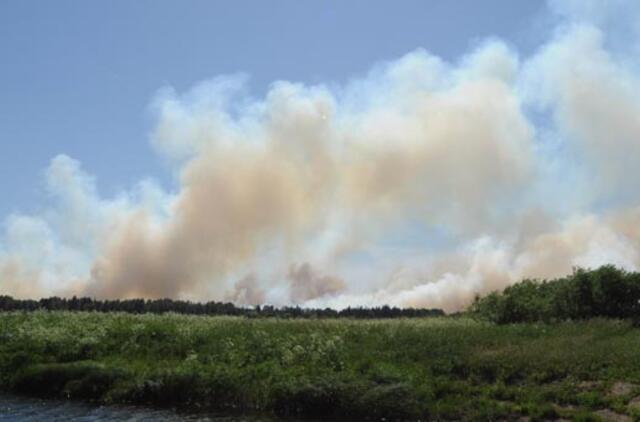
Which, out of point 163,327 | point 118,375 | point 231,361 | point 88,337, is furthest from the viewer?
point 163,327

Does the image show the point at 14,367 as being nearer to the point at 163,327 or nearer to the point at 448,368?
the point at 163,327

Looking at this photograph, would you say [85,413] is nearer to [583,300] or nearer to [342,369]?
[342,369]

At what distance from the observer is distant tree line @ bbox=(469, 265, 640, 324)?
270 ft

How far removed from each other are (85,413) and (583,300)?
64695mm

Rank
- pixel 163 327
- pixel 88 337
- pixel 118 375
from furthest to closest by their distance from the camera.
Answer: pixel 163 327
pixel 88 337
pixel 118 375

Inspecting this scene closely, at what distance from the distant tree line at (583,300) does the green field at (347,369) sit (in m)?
15.9

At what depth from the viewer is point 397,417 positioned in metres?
40.6

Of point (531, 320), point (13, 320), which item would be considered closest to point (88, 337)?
point (13, 320)

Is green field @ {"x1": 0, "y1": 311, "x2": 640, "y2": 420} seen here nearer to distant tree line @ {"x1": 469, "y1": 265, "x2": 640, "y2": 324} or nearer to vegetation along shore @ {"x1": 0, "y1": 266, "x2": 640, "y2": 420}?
vegetation along shore @ {"x1": 0, "y1": 266, "x2": 640, "y2": 420}

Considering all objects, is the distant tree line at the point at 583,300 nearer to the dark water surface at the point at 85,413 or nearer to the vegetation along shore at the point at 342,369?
the vegetation along shore at the point at 342,369

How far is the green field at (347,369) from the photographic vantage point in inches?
1626

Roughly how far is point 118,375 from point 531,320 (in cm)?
5478

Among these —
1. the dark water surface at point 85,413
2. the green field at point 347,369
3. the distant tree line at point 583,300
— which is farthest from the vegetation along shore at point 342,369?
the distant tree line at point 583,300

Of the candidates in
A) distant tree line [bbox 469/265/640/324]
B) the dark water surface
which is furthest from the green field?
distant tree line [bbox 469/265/640/324]
